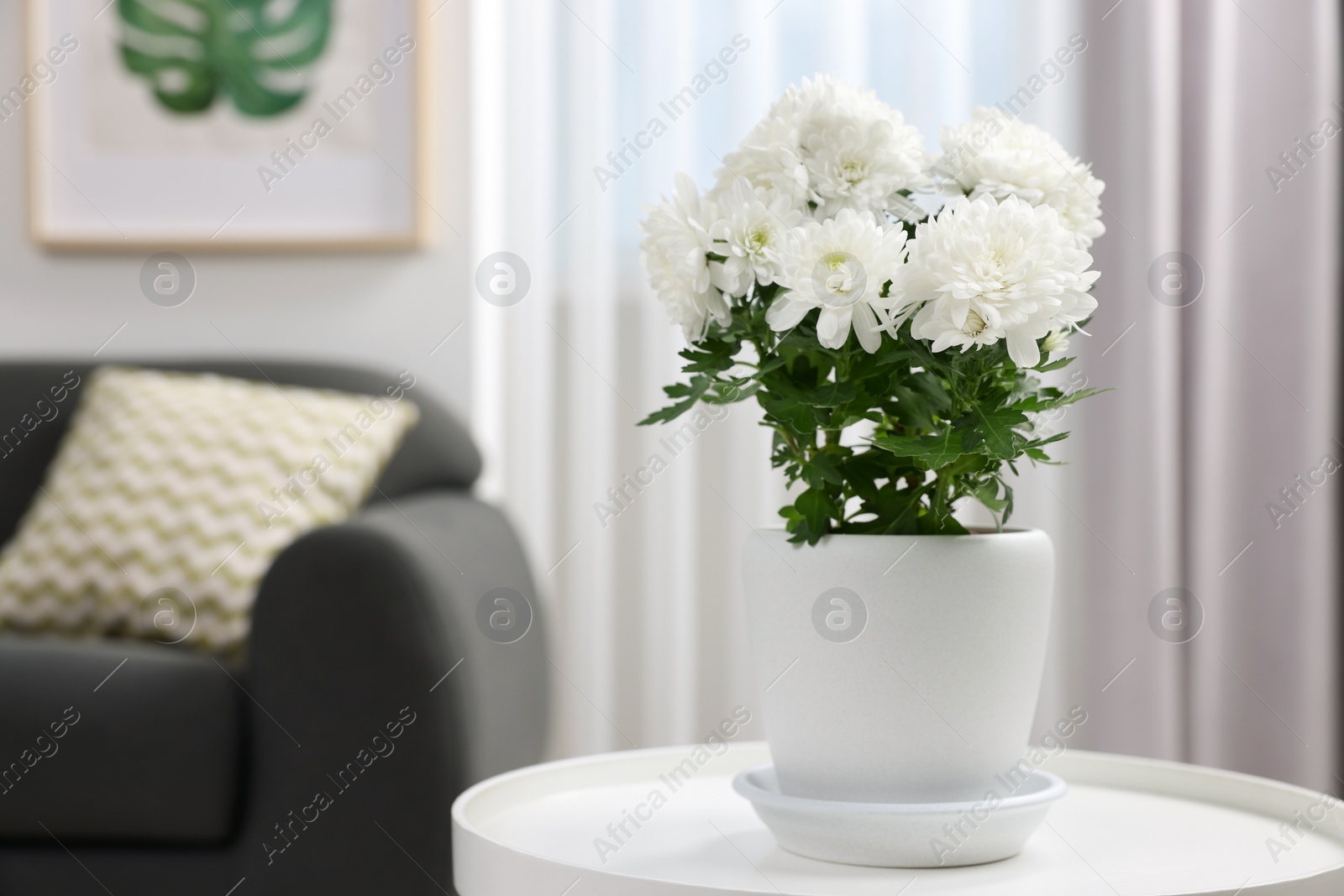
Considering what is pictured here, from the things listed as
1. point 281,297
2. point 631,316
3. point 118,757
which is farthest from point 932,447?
point 281,297

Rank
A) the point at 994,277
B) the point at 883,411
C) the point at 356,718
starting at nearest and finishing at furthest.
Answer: the point at 994,277 → the point at 883,411 → the point at 356,718

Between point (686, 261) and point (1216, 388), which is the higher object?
point (686, 261)

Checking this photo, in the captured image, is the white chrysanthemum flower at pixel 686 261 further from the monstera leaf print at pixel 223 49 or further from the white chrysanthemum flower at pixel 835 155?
the monstera leaf print at pixel 223 49

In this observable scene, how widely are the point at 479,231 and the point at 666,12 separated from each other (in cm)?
51

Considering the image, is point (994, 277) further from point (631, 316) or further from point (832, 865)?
point (631, 316)

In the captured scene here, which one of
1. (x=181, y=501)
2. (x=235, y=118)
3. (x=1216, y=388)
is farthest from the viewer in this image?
(x=235, y=118)

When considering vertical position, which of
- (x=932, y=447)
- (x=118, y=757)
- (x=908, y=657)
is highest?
(x=932, y=447)

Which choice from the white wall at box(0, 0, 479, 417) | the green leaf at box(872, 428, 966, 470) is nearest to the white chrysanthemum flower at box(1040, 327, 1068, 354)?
the green leaf at box(872, 428, 966, 470)

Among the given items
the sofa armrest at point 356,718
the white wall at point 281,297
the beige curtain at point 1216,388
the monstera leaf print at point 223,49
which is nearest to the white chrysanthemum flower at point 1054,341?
the sofa armrest at point 356,718

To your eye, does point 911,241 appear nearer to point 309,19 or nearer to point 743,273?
point 743,273

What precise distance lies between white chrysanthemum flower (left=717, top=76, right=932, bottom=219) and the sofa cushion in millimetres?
899

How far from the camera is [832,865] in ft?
2.32

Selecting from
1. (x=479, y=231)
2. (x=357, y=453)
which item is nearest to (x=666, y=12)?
(x=479, y=231)

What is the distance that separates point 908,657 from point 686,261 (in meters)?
0.26
